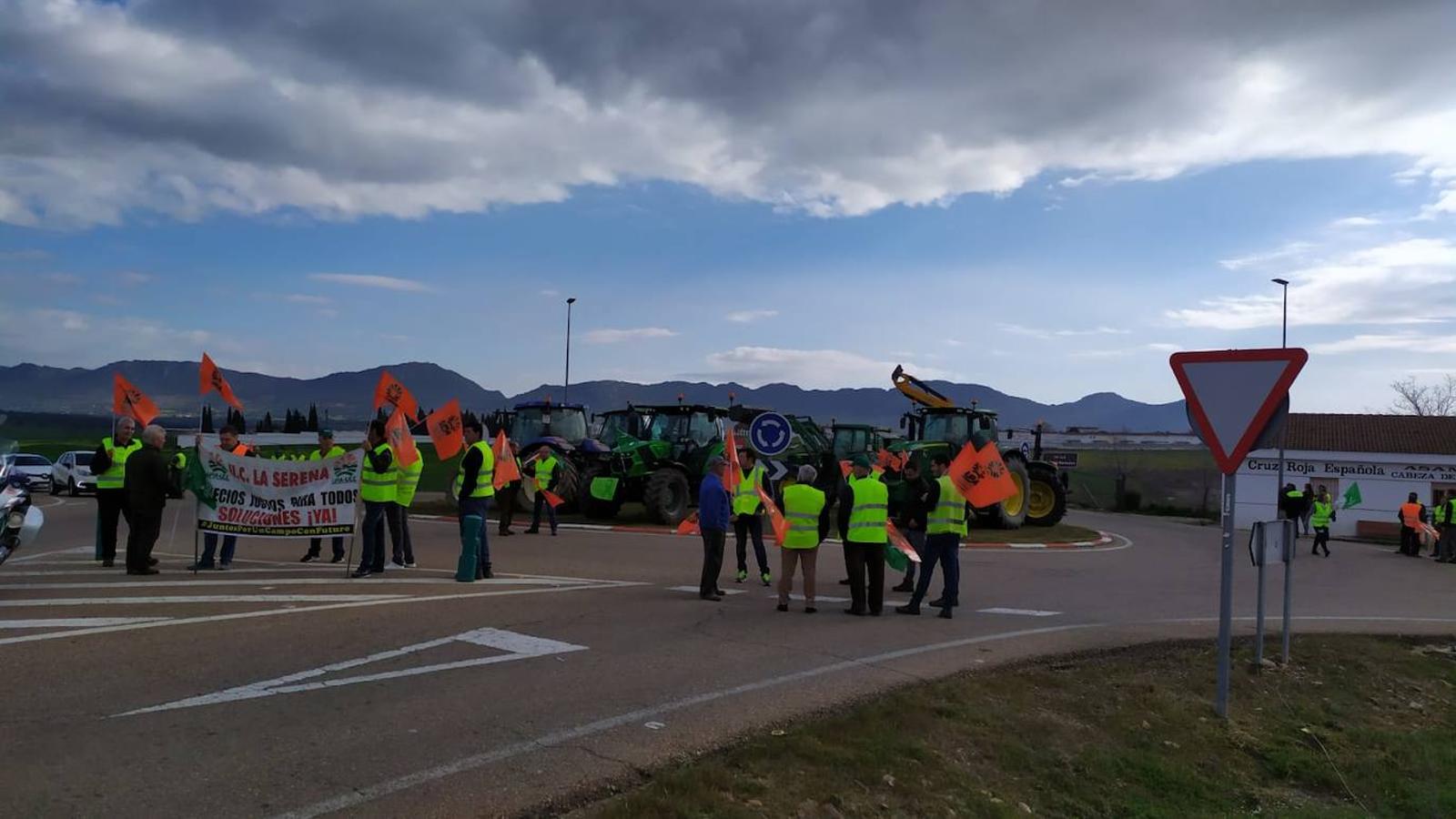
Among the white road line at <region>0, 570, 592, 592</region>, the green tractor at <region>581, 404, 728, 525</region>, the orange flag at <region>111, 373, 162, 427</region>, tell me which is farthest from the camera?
the green tractor at <region>581, 404, 728, 525</region>

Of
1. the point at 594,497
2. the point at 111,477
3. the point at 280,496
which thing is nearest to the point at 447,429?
the point at 280,496

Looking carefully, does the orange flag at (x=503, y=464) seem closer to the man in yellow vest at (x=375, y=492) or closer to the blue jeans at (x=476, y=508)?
the man in yellow vest at (x=375, y=492)

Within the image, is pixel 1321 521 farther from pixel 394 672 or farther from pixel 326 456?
pixel 394 672

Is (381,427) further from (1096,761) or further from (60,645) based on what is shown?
(1096,761)

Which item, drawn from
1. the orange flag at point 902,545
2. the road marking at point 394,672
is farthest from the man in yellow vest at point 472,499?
the orange flag at point 902,545

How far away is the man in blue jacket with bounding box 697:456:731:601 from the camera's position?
441 inches

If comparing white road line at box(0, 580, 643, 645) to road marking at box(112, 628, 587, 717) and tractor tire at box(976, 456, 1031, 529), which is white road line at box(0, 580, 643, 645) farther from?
tractor tire at box(976, 456, 1031, 529)

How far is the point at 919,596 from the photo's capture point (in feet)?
35.7

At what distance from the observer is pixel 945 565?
35.7 feet

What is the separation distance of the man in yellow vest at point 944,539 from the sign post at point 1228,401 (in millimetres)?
3651

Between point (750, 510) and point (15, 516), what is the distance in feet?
25.4

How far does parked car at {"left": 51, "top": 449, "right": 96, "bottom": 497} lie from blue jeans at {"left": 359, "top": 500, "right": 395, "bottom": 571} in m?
25.4

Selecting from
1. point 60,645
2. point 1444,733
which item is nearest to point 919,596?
point 1444,733

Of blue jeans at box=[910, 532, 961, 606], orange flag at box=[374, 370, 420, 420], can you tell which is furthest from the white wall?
orange flag at box=[374, 370, 420, 420]
